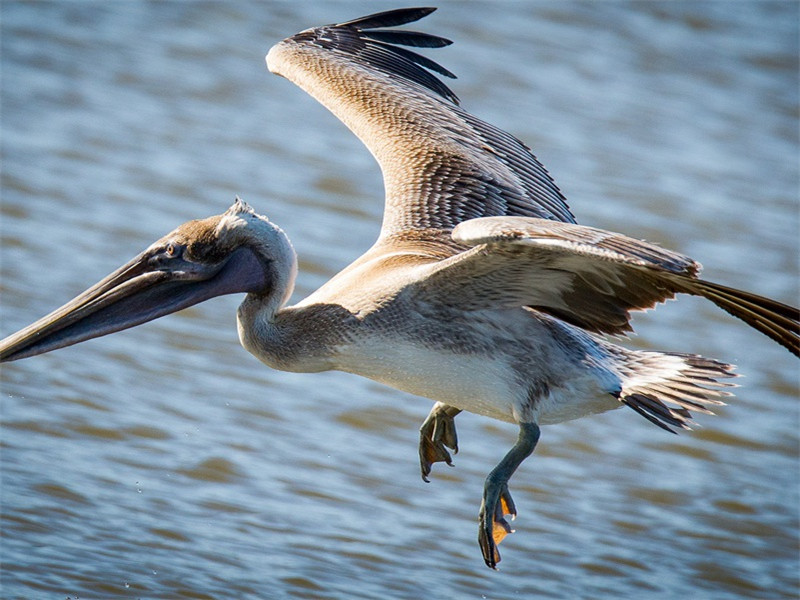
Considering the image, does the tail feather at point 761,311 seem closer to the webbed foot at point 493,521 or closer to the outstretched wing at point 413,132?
the webbed foot at point 493,521

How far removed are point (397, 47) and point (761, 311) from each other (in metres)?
3.21

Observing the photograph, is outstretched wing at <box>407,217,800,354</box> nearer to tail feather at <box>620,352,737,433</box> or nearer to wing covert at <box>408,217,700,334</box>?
wing covert at <box>408,217,700,334</box>

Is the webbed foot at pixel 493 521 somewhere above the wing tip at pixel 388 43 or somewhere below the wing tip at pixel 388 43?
below

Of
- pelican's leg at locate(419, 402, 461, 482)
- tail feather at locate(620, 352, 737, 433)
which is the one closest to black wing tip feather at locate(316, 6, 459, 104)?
pelican's leg at locate(419, 402, 461, 482)

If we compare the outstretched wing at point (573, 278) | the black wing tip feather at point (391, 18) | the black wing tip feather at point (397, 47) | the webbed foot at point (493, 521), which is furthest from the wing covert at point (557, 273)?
the black wing tip feather at point (391, 18)

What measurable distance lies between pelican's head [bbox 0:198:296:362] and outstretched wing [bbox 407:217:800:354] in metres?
0.56

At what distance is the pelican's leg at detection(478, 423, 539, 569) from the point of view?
462 centimetres

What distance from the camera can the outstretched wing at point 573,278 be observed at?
381 centimetres

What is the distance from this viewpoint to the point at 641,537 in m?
6.13

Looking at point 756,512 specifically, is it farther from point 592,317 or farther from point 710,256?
point 710,256

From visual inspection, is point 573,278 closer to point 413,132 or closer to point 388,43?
point 413,132

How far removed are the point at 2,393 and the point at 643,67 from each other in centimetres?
955

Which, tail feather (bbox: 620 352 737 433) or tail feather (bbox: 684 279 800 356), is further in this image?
tail feather (bbox: 620 352 737 433)

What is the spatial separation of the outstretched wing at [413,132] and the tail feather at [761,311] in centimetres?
161
